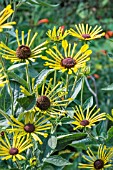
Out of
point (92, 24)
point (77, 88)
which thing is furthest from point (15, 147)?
point (92, 24)

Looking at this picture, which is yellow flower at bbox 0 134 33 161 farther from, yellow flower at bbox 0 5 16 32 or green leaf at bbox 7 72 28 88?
yellow flower at bbox 0 5 16 32

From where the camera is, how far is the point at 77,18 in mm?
3414

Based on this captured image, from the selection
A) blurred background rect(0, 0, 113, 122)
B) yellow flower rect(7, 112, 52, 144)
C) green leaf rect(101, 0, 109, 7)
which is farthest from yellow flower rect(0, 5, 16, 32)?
green leaf rect(101, 0, 109, 7)

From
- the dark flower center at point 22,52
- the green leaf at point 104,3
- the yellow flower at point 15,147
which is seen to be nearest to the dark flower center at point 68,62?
the dark flower center at point 22,52

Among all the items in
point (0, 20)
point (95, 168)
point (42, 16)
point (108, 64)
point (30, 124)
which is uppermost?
point (42, 16)

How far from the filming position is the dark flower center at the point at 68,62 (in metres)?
1.11

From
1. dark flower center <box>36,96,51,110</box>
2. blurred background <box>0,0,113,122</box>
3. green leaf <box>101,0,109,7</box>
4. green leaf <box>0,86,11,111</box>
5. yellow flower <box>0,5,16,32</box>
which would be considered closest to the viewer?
yellow flower <box>0,5,16,32</box>

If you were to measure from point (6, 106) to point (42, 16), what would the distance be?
6.74 feet

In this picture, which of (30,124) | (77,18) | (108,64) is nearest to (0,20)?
(30,124)

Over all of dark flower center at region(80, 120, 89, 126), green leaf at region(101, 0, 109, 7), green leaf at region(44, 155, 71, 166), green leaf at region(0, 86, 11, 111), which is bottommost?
green leaf at region(44, 155, 71, 166)

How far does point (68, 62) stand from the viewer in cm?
111

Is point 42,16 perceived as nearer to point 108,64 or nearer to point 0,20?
point 108,64

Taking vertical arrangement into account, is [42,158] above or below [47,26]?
below

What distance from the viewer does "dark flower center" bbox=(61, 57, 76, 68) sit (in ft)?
3.63
